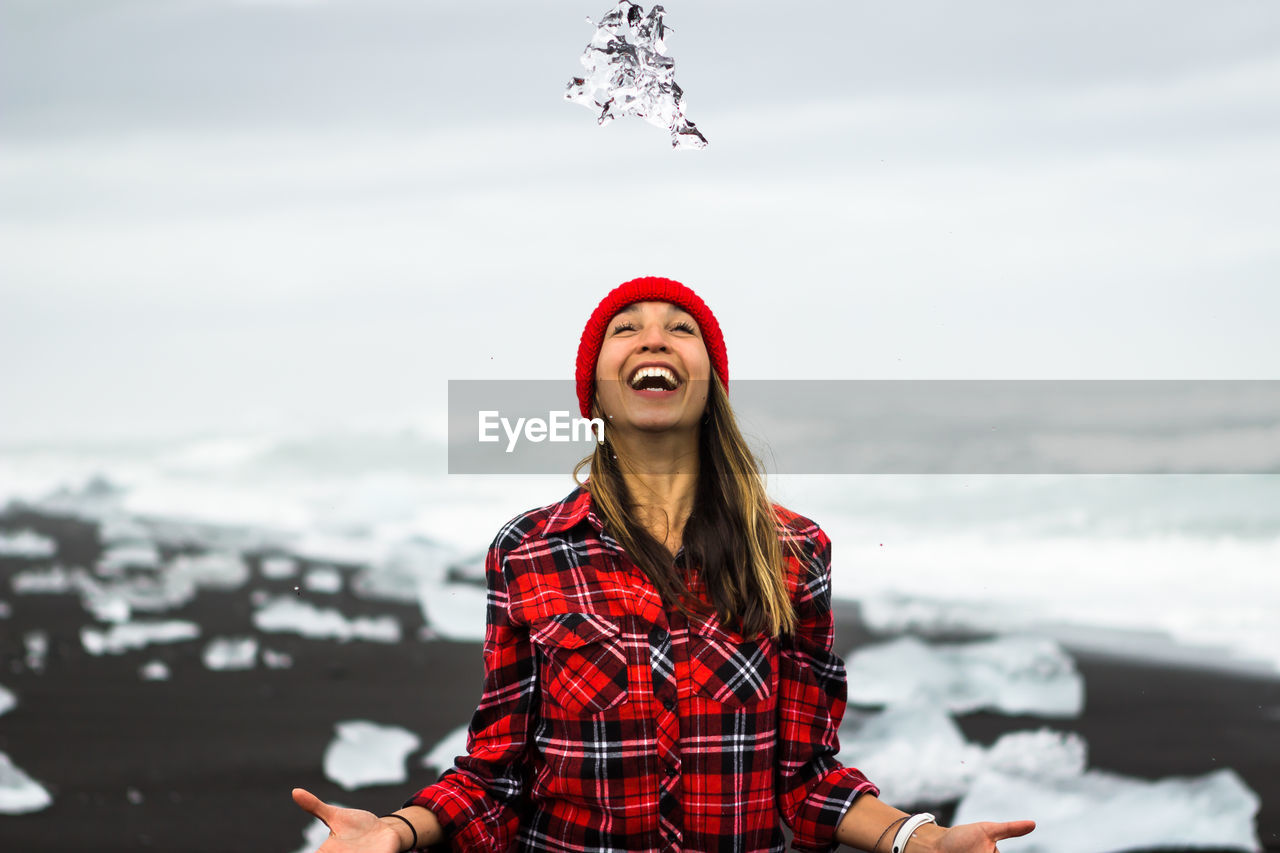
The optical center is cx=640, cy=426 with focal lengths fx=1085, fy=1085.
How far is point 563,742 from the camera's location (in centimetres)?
133

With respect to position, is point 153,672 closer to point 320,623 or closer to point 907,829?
point 320,623

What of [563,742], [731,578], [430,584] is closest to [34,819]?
[430,584]

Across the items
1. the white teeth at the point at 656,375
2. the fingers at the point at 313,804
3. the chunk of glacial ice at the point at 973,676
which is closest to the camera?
the fingers at the point at 313,804

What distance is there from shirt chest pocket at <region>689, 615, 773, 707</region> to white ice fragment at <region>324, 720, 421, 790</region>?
152 centimetres

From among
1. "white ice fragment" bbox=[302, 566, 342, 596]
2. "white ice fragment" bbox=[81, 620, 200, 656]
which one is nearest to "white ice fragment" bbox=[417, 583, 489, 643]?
"white ice fragment" bbox=[302, 566, 342, 596]

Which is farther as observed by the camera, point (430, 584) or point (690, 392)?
point (430, 584)

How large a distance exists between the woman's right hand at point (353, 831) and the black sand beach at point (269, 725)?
1.42m

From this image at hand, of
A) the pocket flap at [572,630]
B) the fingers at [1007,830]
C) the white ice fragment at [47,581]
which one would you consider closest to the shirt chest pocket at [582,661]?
the pocket flap at [572,630]

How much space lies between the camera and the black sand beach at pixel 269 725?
103 inches

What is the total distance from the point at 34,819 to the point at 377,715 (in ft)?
2.94

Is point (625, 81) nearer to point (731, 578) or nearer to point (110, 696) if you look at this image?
point (731, 578)

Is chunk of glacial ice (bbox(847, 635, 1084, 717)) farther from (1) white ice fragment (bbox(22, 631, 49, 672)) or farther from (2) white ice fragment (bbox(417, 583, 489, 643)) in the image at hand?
(1) white ice fragment (bbox(22, 631, 49, 672))

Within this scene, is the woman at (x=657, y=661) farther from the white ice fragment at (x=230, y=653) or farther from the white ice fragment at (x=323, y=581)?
the white ice fragment at (x=230, y=653)

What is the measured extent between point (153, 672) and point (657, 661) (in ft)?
6.12
